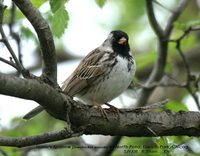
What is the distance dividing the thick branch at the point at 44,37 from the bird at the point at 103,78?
4.80 ft

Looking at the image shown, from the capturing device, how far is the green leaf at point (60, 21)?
399cm

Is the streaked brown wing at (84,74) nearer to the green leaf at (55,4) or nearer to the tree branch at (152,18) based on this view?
the tree branch at (152,18)

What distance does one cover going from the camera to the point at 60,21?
A: 4051 mm

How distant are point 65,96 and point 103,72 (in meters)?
1.54

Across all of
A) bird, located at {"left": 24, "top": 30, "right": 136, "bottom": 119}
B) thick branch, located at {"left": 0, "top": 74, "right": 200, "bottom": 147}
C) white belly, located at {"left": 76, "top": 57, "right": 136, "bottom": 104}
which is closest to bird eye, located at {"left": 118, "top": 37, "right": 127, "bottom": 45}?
bird, located at {"left": 24, "top": 30, "right": 136, "bottom": 119}

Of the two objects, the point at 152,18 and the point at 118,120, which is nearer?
the point at 118,120

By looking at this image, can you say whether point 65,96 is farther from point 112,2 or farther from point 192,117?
point 112,2

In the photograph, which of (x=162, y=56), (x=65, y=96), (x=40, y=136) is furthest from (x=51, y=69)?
(x=162, y=56)

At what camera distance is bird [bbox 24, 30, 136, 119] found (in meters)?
5.21

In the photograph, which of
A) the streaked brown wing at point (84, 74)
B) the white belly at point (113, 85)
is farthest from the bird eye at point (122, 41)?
the white belly at point (113, 85)

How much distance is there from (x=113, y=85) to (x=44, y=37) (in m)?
1.73

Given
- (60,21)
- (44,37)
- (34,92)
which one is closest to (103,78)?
(60,21)

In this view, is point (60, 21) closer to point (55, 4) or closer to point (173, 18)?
point (55, 4)

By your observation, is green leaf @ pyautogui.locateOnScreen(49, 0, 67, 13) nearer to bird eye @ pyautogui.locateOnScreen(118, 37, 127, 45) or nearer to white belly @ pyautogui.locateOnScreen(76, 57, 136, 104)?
white belly @ pyautogui.locateOnScreen(76, 57, 136, 104)
